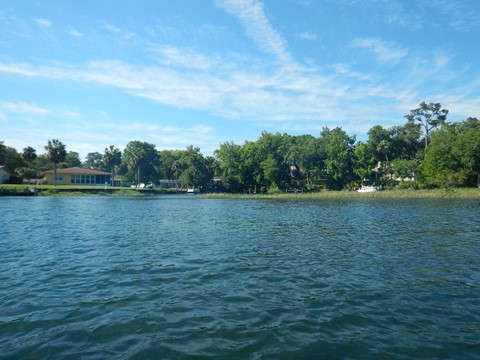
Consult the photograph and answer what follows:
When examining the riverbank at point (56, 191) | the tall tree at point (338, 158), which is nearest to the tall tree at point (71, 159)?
the riverbank at point (56, 191)

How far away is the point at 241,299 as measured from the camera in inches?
379

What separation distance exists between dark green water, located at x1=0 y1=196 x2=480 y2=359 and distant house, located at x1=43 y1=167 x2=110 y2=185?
332ft

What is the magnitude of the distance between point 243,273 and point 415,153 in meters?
97.4

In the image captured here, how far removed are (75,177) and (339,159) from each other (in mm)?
84656

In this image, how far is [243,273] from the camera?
1242 centimetres

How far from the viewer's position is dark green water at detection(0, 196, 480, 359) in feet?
22.3

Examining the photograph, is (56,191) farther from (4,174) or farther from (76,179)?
(76,179)

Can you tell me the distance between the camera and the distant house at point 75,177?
357 ft

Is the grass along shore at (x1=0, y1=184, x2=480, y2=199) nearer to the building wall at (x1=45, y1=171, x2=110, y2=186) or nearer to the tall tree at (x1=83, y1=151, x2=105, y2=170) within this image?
the building wall at (x1=45, y1=171, x2=110, y2=186)

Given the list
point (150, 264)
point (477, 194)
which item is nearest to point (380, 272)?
point (150, 264)

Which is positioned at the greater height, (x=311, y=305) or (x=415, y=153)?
(x=415, y=153)

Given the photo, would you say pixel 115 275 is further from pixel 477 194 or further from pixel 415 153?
pixel 415 153

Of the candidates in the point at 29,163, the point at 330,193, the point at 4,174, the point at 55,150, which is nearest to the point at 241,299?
the point at 330,193

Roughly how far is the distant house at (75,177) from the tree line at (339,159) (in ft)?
15.0
